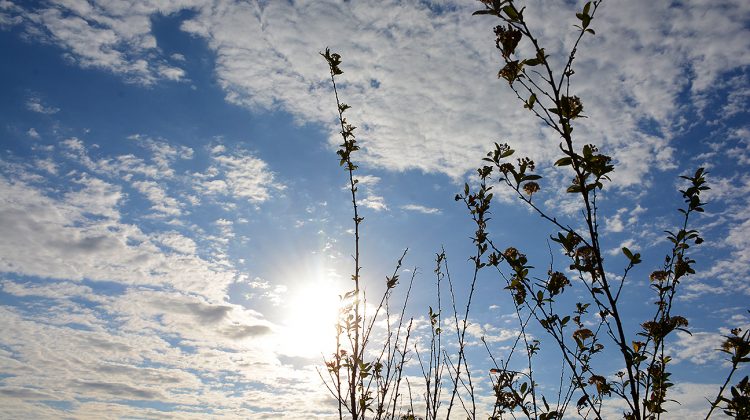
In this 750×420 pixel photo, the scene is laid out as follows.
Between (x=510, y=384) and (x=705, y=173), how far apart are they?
7.47 ft

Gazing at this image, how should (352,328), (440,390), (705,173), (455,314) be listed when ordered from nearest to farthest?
(705,173)
(352,328)
(440,390)
(455,314)

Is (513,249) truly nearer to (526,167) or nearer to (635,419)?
(526,167)

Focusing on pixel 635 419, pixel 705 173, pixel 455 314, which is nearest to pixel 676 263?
pixel 705 173

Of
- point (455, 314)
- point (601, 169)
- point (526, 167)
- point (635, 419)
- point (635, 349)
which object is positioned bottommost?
point (635, 419)

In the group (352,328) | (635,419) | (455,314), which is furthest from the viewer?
(455,314)

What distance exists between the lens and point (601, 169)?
264 centimetres

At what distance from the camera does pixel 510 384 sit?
393 centimetres

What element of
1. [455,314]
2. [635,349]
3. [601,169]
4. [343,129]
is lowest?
[635,349]

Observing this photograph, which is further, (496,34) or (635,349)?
(635,349)

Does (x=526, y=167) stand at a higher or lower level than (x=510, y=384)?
higher

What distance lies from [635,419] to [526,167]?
170 cm

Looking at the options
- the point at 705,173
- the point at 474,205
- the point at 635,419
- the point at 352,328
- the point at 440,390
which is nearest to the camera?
the point at 635,419

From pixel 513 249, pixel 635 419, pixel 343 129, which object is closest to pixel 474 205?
pixel 513 249

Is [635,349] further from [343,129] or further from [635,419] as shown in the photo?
[343,129]
